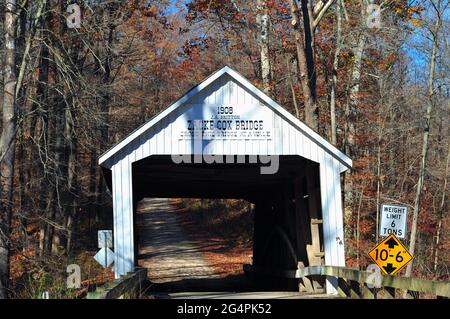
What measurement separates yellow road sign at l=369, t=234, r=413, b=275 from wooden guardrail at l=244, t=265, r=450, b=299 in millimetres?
363

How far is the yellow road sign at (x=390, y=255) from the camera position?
1327 cm

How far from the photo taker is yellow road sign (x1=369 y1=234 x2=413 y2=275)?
13.3 m

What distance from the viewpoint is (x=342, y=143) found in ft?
101

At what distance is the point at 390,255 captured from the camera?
1338 centimetres

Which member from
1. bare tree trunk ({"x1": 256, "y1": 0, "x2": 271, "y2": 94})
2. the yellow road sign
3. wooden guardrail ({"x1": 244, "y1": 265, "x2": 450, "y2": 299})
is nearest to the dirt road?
bare tree trunk ({"x1": 256, "y1": 0, "x2": 271, "y2": 94})

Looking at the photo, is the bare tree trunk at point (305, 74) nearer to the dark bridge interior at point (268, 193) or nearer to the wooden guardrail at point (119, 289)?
the dark bridge interior at point (268, 193)

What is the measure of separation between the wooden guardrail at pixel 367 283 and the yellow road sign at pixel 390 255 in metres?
0.36

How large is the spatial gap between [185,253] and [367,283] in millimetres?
24285

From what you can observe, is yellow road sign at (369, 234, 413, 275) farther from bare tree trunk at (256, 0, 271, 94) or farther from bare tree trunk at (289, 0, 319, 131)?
bare tree trunk at (256, 0, 271, 94)

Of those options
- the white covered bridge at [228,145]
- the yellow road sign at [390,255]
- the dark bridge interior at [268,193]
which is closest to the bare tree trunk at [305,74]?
the dark bridge interior at [268,193]

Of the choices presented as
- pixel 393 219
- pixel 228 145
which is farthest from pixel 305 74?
pixel 393 219

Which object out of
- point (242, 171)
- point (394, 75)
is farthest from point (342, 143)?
point (242, 171)
